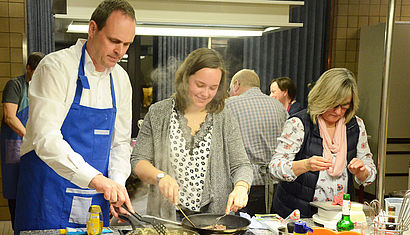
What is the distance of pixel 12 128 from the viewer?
3.06 metres

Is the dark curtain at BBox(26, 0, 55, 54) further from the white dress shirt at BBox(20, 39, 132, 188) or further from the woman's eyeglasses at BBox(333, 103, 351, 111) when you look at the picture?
the woman's eyeglasses at BBox(333, 103, 351, 111)

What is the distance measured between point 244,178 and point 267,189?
0.54 m

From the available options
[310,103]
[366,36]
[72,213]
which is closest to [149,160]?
[72,213]

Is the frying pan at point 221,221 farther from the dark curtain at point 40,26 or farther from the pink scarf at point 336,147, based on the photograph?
the dark curtain at point 40,26

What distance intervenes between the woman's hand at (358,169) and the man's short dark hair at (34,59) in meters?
1.61

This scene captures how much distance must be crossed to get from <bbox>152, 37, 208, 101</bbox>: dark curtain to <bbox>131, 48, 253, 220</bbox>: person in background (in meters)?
0.07

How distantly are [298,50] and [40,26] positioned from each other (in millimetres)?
1403

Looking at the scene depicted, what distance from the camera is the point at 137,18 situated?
2.11 m

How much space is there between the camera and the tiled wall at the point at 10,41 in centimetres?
313

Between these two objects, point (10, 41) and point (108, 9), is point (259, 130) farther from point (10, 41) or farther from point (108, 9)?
point (10, 41)

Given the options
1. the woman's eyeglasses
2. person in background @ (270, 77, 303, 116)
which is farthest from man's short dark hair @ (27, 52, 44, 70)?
the woman's eyeglasses

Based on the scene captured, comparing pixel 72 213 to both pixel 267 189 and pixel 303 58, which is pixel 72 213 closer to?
pixel 267 189

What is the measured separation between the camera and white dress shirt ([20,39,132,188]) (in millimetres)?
1604

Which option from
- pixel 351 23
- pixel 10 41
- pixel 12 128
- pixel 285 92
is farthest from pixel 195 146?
pixel 10 41
